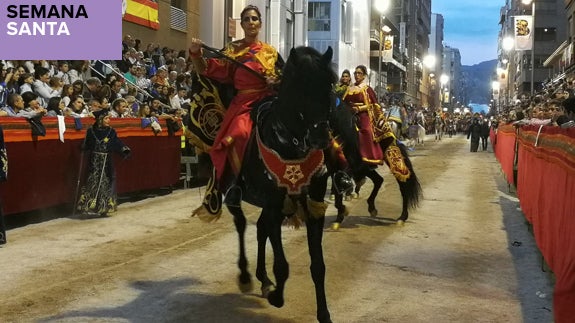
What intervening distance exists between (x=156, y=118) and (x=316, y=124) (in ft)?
34.4

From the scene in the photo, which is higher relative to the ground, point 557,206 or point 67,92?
point 67,92

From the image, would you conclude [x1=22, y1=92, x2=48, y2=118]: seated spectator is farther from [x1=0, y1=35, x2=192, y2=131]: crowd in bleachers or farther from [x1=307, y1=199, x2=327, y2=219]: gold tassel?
[x1=307, y1=199, x2=327, y2=219]: gold tassel

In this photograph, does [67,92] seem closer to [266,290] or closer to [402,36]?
[266,290]

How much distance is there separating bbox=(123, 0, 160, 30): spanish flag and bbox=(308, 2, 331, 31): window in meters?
31.7

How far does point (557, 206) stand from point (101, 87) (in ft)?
33.2

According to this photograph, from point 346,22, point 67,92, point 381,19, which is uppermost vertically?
point 381,19

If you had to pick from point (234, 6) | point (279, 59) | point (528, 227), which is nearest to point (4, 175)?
point (279, 59)

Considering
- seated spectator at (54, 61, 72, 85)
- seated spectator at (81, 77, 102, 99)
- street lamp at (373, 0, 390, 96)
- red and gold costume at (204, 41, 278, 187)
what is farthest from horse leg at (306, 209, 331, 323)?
street lamp at (373, 0, 390, 96)

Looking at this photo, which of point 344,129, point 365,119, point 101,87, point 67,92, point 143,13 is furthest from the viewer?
point 143,13

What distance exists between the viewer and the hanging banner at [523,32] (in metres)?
44.1

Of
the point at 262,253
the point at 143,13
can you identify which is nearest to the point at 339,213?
the point at 262,253

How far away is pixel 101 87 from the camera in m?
14.3

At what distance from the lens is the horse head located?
5035 millimetres

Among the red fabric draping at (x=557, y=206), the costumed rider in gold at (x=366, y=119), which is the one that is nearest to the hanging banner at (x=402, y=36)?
the costumed rider in gold at (x=366, y=119)
